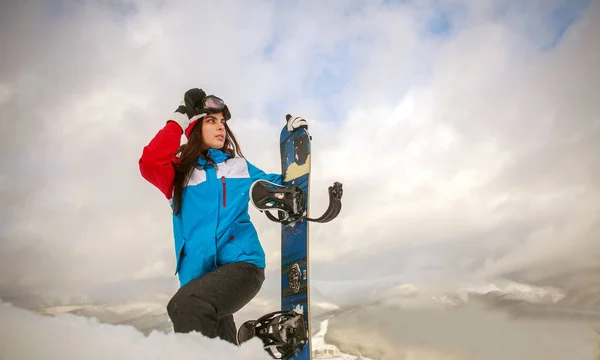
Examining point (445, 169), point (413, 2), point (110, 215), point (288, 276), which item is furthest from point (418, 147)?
point (110, 215)

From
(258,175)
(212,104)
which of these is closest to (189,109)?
(212,104)

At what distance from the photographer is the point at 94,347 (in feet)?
4.28

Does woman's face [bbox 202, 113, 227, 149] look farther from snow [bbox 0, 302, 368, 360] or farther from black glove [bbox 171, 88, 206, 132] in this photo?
snow [bbox 0, 302, 368, 360]

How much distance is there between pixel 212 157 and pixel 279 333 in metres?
0.77

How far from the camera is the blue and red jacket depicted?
5.60 ft

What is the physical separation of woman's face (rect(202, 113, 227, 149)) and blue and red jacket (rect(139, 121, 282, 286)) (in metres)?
0.13

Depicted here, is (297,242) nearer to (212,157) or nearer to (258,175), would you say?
(258,175)

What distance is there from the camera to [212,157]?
1.93m

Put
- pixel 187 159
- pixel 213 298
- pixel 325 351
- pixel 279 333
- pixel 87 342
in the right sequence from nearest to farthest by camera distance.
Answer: pixel 87 342 → pixel 213 298 → pixel 279 333 → pixel 187 159 → pixel 325 351

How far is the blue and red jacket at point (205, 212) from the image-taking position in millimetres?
1708

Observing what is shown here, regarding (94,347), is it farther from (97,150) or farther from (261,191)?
(97,150)

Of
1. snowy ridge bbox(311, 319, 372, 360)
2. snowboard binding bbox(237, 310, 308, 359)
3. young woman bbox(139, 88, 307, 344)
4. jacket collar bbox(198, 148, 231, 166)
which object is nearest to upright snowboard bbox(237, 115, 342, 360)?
snowboard binding bbox(237, 310, 308, 359)

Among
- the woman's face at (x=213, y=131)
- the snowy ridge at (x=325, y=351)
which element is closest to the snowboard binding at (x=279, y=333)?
the snowy ridge at (x=325, y=351)

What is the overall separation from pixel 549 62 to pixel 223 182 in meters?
3.26
